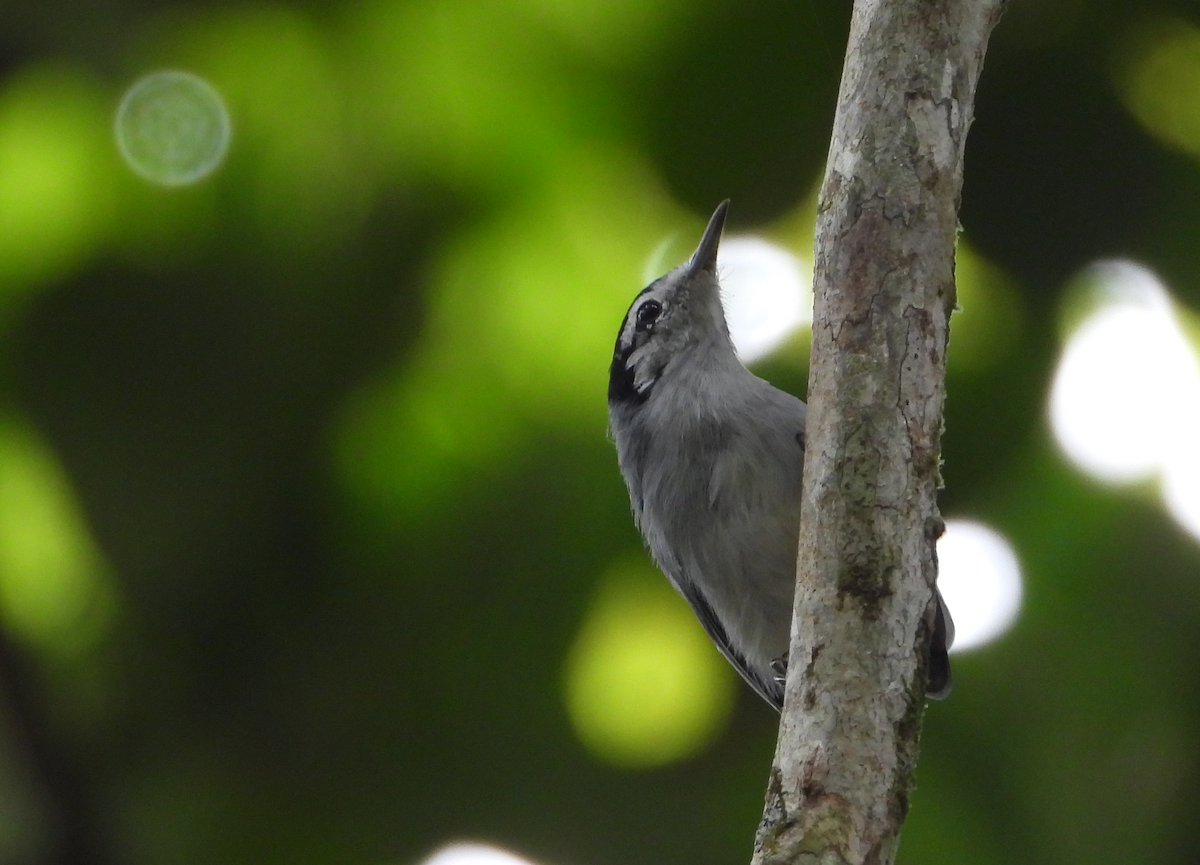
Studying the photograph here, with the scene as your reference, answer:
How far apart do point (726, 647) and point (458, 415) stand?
61.6 inches

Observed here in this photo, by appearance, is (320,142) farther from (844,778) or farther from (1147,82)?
(844,778)

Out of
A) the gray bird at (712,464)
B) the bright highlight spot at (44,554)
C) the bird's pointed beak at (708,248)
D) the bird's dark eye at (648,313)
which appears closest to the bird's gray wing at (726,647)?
the gray bird at (712,464)

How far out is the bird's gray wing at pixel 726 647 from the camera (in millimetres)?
4570

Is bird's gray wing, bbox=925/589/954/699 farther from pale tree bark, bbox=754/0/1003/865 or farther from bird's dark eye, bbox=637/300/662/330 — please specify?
bird's dark eye, bbox=637/300/662/330

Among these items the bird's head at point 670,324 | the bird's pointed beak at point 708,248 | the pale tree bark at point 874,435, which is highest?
the bird's pointed beak at point 708,248

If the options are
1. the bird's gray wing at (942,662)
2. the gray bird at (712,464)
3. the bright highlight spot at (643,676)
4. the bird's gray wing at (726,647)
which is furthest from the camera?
the bright highlight spot at (643,676)

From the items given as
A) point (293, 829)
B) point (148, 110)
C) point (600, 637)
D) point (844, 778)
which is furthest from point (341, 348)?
point (844, 778)

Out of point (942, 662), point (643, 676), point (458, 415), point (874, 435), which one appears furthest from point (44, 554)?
point (874, 435)

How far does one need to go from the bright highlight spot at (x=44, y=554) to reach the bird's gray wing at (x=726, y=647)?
258 centimetres

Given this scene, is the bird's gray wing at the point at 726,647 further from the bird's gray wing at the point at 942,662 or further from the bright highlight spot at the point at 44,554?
the bright highlight spot at the point at 44,554

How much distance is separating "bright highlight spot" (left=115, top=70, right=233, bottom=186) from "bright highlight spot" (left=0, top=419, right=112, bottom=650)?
131 centimetres

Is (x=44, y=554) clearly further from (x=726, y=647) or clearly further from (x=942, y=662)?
(x=942, y=662)

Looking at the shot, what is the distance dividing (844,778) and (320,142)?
4.01 metres

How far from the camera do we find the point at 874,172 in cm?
235
